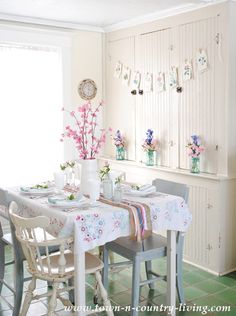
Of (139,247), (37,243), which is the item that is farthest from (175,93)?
(37,243)

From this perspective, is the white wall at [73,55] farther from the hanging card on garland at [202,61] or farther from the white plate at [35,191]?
A: the white plate at [35,191]

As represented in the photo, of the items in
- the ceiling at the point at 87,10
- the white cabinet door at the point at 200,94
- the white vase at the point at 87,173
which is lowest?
the white vase at the point at 87,173

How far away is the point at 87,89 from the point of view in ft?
16.0

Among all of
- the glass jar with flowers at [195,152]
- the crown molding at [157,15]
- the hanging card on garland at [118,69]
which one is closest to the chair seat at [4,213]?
the glass jar with flowers at [195,152]

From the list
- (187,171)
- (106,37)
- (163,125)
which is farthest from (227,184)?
(106,37)

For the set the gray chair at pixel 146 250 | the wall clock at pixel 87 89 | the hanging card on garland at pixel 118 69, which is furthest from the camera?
the wall clock at pixel 87 89

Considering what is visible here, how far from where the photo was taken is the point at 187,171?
12.7ft

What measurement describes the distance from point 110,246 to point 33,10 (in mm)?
2437

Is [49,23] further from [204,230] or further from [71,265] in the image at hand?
[71,265]

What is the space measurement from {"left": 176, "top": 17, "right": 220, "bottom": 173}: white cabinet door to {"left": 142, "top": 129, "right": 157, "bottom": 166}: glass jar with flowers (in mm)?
344

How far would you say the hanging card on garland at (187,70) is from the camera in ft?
12.6

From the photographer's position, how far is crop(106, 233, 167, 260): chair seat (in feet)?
9.21

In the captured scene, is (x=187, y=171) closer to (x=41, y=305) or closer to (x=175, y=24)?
(x=175, y=24)

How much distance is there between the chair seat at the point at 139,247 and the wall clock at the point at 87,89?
2299 millimetres
